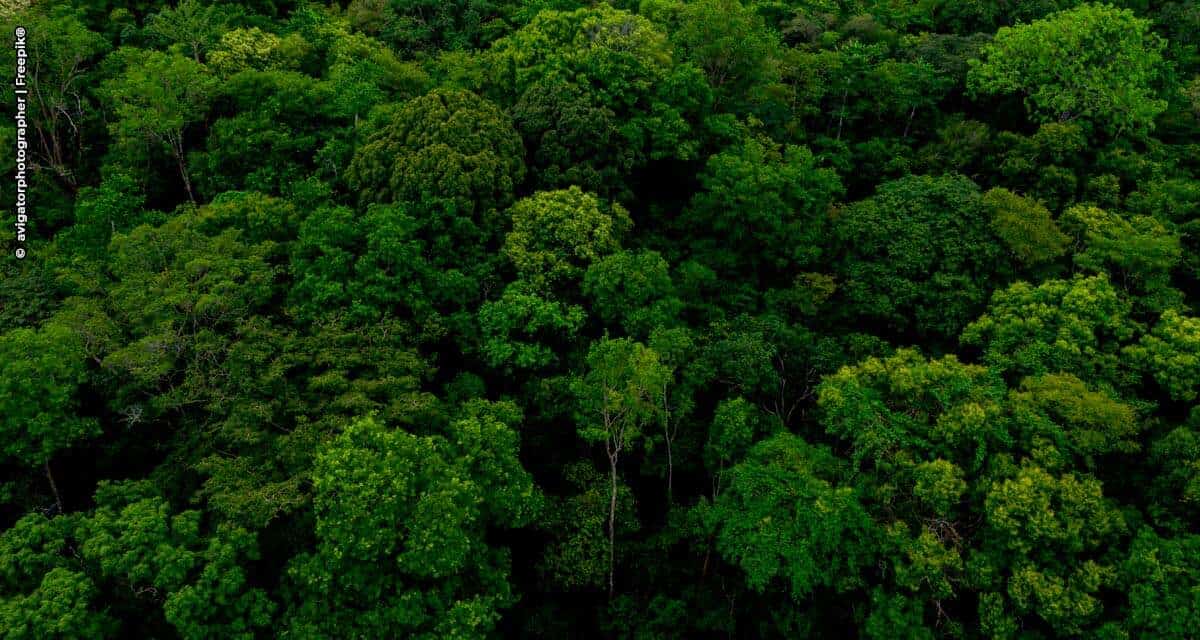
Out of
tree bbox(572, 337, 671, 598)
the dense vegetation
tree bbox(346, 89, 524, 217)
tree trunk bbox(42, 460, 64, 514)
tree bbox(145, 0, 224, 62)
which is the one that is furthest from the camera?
tree bbox(145, 0, 224, 62)

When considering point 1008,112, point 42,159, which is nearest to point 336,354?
point 42,159

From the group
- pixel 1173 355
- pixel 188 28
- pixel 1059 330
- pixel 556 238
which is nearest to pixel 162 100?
pixel 188 28

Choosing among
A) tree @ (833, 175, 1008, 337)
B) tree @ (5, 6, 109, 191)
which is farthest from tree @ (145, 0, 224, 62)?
tree @ (833, 175, 1008, 337)

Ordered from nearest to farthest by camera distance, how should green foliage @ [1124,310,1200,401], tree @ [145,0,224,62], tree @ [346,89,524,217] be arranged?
green foliage @ [1124,310,1200,401]
tree @ [346,89,524,217]
tree @ [145,0,224,62]

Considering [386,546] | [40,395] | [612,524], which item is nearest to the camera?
[386,546]

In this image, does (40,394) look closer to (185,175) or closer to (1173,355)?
(185,175)

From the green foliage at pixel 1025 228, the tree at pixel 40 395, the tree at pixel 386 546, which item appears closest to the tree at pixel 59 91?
the tree at pixel 40 395

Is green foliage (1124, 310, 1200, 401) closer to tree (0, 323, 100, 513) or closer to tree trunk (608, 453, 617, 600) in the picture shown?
tree trunk (608, 453, 617, 600)
